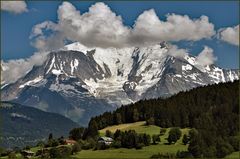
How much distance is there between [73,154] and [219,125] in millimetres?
54538

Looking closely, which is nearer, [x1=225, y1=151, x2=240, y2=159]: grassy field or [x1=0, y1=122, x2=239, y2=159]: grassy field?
[x1=225, y1=151, x2=240, y2=159]: grassy field

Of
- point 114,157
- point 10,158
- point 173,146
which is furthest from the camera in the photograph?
point 173,146

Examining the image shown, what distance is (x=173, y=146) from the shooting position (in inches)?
7077

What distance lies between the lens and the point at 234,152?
15925cm

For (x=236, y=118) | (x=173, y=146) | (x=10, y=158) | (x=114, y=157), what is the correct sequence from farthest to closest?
Answer: (x=236, y=118)
(x=173, y=146)
(x=10, y=158)
(x=114, y=157)

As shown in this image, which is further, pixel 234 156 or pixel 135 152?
pixel 135 152

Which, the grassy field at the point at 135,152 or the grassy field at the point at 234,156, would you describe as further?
the grassy field at the point at 135,152

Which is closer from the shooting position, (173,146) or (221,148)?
(221,148)

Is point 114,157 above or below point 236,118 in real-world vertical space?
below

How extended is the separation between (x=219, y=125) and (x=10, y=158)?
7512 centimetres

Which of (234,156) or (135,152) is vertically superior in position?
(135,152)

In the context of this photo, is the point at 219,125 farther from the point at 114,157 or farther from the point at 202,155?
the point at 114,157

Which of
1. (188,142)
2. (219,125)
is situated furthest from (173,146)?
(219,125)

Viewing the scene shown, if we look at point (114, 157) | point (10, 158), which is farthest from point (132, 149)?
point (10, 158)
